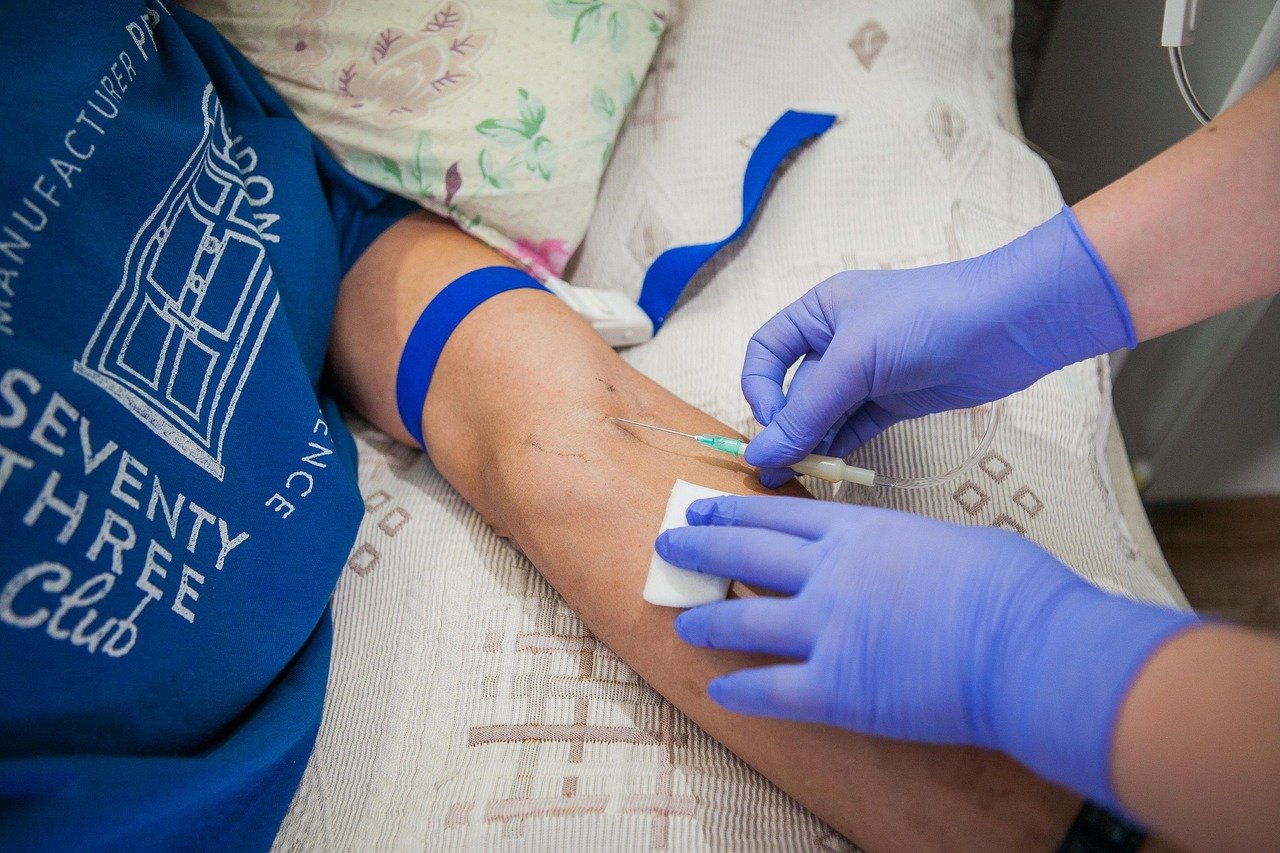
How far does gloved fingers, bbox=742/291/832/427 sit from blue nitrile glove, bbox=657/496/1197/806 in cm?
21

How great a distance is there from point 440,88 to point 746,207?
44cm

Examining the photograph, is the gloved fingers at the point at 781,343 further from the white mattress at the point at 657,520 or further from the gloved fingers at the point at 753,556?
the gloved fingers at the point at 753,556

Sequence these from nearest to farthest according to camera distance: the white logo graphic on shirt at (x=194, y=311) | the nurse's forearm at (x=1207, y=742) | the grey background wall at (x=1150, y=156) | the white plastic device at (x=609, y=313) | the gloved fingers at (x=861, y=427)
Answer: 1. the nurse's forearm at (x=1207, y=742)
2. the white logo graphic on shirt at (x=194, y=311)
3. the gloved fingers at (x=861, y=427)
4. the white plastic device at (x=609, y=313)
5. the grey background wall at (x=1150, y=156)

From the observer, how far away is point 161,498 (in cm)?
66

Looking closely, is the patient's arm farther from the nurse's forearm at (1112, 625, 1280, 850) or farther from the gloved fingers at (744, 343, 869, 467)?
the nurse's forearm at (1112, 625, 1280, 850)

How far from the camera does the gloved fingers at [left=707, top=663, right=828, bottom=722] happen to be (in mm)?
617

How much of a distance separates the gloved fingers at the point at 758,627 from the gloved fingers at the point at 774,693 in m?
0.02

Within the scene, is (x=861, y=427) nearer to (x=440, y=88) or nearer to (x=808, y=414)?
(x=808, y=414)

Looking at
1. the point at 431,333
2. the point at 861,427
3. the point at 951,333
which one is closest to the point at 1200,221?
the point at 951,333

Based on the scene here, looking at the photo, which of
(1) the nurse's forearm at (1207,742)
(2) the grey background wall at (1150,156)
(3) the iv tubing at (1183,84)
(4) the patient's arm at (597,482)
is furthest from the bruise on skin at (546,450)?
(2) the grey background wall at (1150,156)

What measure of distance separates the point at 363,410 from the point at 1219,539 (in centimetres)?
175

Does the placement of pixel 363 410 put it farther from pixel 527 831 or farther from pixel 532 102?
pixel 527 831

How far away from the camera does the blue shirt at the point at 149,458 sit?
1.84ft

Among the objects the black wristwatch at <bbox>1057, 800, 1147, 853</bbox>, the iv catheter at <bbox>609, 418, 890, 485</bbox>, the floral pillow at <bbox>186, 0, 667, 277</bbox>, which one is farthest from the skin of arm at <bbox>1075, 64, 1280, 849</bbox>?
the floral pillow at <bbox>186, 0, 667, 277</bbox>
